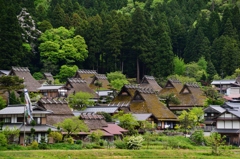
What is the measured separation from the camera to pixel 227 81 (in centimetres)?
7388

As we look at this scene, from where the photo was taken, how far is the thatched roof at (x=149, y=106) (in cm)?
5819

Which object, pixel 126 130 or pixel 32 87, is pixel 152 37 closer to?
pixel 32 87

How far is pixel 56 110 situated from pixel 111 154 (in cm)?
1016

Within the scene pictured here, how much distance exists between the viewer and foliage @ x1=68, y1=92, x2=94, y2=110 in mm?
58250

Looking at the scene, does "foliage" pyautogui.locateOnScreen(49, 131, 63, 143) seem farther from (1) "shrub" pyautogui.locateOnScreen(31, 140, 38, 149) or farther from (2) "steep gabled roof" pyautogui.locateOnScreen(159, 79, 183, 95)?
(2) "steep gabled roof" pyautogui.locateOnScreen(159, 79, 183, 95)

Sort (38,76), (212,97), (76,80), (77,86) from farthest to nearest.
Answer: (38,76)
(212,97)
(76,80)
(77,86)

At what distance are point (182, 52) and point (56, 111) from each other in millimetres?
43541

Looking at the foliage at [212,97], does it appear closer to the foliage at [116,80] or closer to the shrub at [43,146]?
the foliage at [116,80]

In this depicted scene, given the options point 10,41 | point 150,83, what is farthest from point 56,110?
point 150,83

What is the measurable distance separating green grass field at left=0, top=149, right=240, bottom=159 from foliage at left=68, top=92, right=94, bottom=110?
14.9m

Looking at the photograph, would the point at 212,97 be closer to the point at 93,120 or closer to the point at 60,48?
A: the point at 93,120

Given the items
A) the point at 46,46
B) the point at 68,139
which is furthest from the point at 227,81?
the point at 68,139

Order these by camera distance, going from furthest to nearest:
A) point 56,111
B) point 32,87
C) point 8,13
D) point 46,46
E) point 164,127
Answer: point 46,46 → point 8,13 → point 32,87 → point 164,127 → point 56,111

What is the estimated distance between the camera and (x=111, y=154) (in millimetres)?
41594
